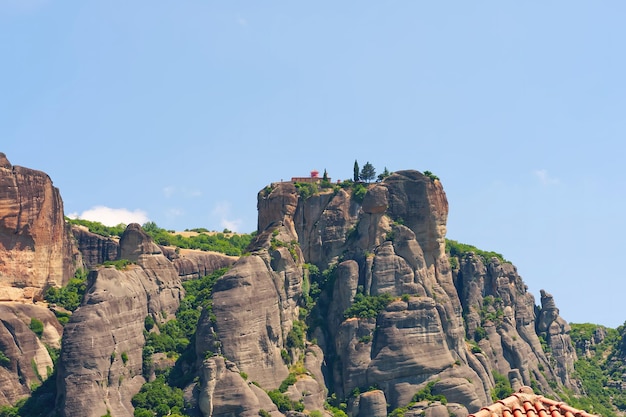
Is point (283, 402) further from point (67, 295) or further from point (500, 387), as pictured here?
point (500, 387)

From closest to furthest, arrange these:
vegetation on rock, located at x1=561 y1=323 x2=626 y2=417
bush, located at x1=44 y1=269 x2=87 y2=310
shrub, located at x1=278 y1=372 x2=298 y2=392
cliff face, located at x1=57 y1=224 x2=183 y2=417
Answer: cliff face, located at x1=57 y1=224 x2=183 y2=417
shrub, located at x1=278 y1=372 x2=298 y2=392
bush, located at x1=44 y1=269 x2=87 y2=310
vegetation on rock, located at x1=561 y1=323 x2=626 y2=417

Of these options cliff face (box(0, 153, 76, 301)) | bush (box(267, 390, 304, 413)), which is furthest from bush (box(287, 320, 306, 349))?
cliff face (box(0, 153, 76, 301))

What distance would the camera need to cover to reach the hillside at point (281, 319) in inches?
4087

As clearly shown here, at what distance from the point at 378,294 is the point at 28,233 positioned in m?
35.7

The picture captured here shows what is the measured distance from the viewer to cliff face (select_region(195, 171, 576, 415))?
11012 cm

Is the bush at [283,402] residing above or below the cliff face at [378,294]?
below

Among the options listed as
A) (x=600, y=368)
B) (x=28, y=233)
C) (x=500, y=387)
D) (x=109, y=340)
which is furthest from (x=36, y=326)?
(x=600, y=368)

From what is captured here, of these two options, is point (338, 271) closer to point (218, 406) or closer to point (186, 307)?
point (186, 307)

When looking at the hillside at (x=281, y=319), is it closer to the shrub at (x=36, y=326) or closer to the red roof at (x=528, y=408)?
the shrub at (x=36, y=326)

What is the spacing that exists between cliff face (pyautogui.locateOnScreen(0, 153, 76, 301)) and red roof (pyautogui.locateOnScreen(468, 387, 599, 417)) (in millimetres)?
93222

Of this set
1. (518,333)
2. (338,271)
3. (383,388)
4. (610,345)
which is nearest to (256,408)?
(383,388)

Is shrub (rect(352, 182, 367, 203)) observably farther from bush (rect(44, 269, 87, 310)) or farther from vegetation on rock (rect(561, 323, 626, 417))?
vegetation on rock (rect(561, 323, 626, 417))

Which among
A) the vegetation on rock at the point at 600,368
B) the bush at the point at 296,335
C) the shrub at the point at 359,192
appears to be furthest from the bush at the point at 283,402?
the vegetation on rock at the point at 600,368

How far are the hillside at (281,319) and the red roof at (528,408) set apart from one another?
75.3 metres
